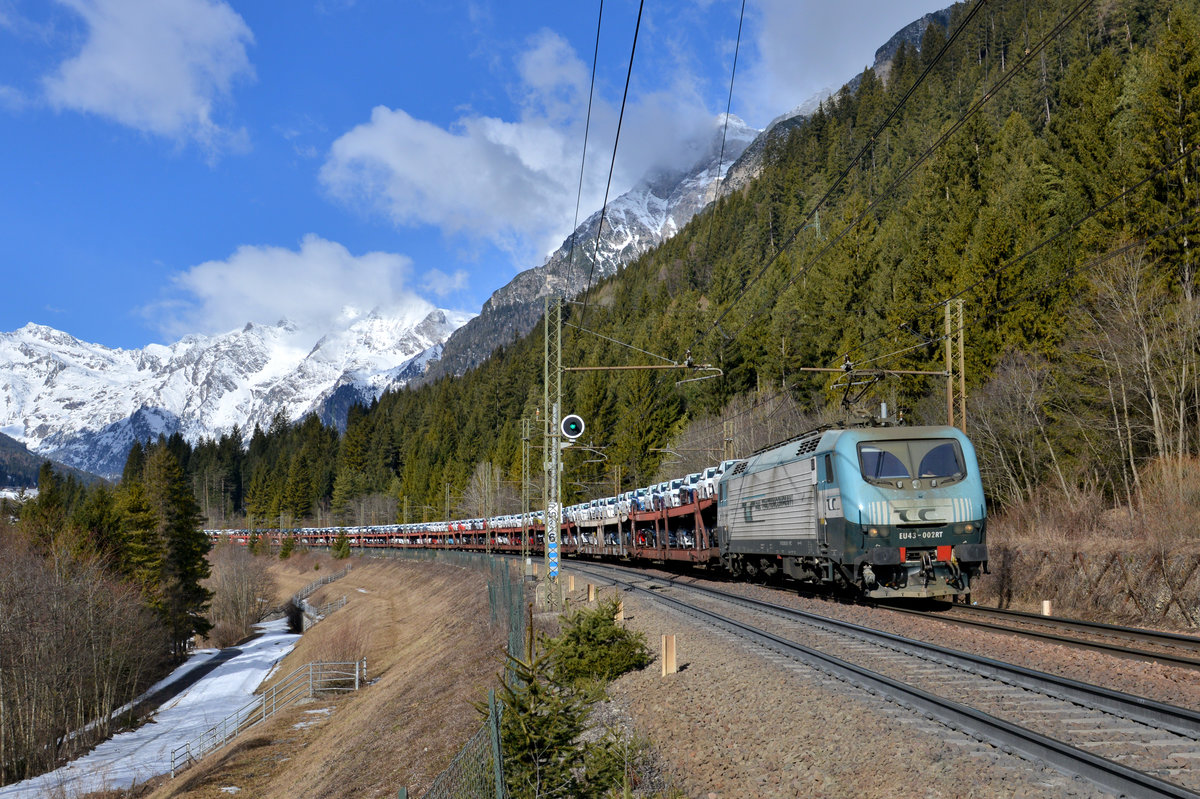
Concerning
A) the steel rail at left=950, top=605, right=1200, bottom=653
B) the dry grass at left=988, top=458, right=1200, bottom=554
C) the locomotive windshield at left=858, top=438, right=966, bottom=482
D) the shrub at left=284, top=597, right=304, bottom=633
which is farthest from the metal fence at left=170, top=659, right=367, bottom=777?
the shrub at left=284, top=597, right=304, bottom=633

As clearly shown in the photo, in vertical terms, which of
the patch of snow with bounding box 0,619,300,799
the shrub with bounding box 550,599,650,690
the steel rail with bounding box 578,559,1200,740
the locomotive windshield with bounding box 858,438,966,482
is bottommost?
the patch of snow with bounding box 0,619,300,799

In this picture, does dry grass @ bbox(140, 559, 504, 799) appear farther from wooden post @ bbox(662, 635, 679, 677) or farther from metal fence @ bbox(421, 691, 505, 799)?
wooden post @ bbox(662, 635, 679, 677)

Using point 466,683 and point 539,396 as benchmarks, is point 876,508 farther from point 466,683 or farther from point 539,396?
point 539,396

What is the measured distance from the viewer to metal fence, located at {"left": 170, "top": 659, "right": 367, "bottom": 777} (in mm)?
31469

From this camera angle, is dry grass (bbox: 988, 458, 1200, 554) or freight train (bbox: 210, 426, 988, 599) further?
dry grass (bbox: 988, 458, 1200, 554)

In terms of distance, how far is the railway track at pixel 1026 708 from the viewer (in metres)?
7.05

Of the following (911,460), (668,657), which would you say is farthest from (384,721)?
(911,460)

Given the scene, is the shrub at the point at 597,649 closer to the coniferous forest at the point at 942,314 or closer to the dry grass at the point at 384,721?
the dry grass at the point at 384,721

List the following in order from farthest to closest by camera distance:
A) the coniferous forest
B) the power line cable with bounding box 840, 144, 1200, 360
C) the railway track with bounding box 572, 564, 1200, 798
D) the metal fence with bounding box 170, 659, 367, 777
→ the metal fence with bounding box 170, 659, 367, 777 → the coniferous forest → the power line cable with bounding box 840, 144, 1200, 360 → the railway track with bounding box 572, 564, 1200, 798

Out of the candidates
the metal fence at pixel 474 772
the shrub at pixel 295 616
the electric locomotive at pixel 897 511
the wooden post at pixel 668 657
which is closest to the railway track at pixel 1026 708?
the wooden post at pixel 668 657

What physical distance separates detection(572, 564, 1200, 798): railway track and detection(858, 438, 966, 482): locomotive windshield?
3.67m

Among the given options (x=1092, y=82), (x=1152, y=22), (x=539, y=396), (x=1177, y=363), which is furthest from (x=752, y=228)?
(x=1177, y=363)

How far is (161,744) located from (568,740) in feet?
119

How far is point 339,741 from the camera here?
2255cm
